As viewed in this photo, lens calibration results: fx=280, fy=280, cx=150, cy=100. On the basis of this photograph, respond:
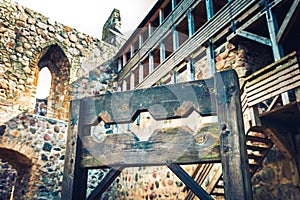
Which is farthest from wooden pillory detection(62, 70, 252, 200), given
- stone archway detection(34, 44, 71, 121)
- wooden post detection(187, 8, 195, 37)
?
stone archway detection(34, 44, 71, 121)

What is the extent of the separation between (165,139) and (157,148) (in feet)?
0.36

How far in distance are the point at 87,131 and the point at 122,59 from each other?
10.4m

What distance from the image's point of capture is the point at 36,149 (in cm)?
769

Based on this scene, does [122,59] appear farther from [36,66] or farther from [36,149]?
[36,149]

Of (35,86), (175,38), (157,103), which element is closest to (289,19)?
(175,38)

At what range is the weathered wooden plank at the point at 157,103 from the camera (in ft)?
8.23

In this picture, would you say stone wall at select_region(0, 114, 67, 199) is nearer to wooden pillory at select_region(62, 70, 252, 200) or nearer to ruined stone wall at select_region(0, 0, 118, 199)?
ruined stone wall at select_region(0, 0, 118, 199)

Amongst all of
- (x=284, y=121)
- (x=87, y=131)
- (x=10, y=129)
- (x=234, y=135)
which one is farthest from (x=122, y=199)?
(x=234, y=135)

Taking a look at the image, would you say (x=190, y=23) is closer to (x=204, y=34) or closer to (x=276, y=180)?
(x=204, y=34)

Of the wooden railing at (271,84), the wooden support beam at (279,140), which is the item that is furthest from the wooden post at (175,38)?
the wooden support beam at (279,140)

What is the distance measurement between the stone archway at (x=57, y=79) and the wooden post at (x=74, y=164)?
6610mm

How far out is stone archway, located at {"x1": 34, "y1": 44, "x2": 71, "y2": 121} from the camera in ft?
30.7

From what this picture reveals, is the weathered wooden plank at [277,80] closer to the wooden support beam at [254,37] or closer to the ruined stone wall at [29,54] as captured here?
the wooden support beam at [254,37]

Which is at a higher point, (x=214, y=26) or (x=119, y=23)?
(x=119, y=23)
